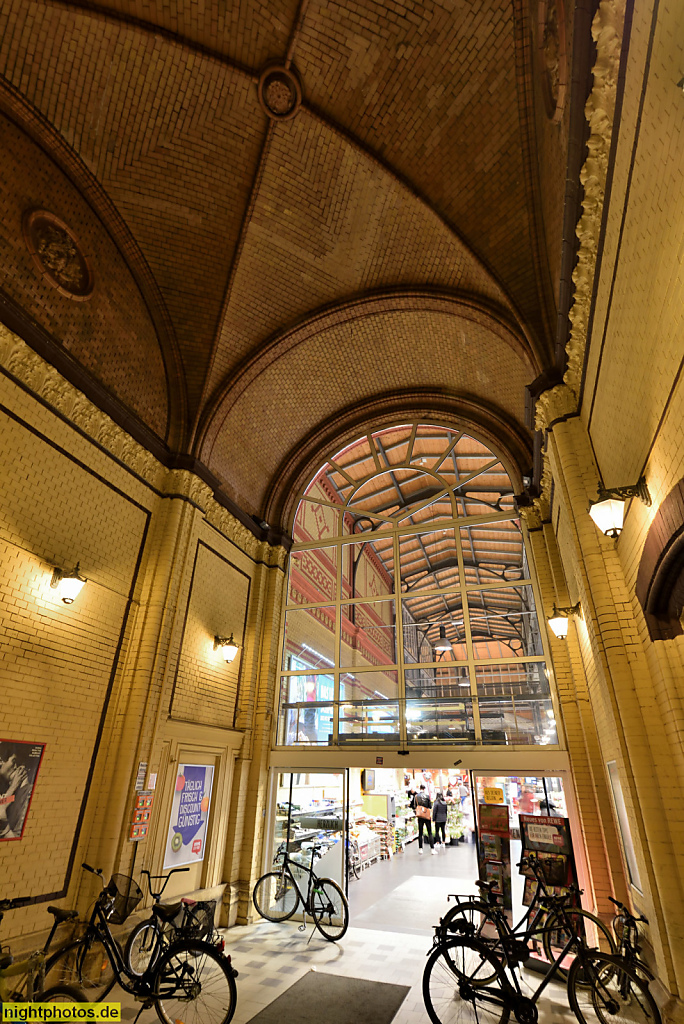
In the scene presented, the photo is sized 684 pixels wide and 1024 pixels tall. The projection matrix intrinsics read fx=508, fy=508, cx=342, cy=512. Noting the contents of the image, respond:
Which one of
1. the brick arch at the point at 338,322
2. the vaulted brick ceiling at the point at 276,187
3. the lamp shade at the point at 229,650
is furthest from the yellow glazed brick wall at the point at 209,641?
the brick arch at the point at 338,322

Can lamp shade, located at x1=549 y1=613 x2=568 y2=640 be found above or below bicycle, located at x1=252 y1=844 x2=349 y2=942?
above

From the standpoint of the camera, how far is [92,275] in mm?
7039

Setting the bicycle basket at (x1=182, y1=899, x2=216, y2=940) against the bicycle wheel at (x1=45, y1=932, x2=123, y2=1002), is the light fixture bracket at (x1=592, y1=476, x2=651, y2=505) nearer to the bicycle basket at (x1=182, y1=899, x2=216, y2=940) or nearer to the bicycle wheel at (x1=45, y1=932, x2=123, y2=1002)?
the bicycle basket at (x1=182, y1=899, x2=216, y2=940)

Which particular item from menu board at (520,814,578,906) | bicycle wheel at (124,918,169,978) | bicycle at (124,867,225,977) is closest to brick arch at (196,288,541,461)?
bicycle at (124,867,225,977)

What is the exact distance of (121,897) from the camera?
5402mm

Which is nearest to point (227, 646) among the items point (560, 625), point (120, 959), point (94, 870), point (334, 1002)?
point (94, 870)

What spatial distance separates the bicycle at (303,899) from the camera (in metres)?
7.12

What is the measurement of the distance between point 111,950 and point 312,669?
5.54 meters

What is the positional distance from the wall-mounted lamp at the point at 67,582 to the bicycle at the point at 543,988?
4.98 m

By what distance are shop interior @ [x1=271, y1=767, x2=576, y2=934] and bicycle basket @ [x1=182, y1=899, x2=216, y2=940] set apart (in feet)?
9.71

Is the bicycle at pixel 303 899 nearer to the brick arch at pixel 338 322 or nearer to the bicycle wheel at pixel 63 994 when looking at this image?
the bicycle wheel at pixel 63 994

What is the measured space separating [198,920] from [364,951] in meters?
2.58

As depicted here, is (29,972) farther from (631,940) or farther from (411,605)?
(411,605)

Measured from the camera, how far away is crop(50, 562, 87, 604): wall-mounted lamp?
564 cm
